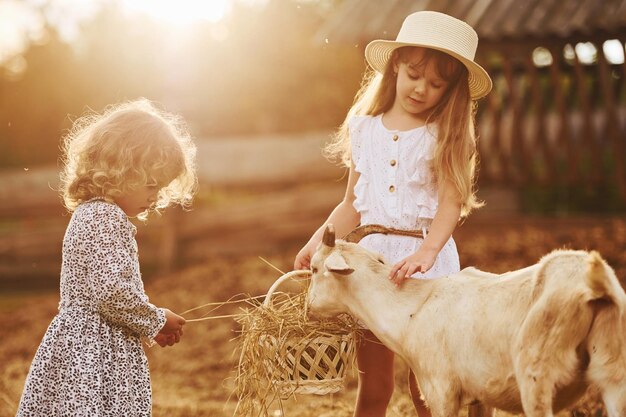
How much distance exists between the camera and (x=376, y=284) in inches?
145

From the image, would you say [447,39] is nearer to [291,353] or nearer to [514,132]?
[291,353]

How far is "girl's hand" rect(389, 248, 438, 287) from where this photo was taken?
365 cm

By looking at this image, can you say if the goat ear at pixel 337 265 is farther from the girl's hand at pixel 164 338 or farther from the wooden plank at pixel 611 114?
the wooden plank at pixel 611 114

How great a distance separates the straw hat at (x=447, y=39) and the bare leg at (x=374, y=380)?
54.5 inches

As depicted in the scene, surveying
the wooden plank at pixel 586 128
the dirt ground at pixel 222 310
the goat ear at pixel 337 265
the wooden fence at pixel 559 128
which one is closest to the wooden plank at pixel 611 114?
the wooden fence at pixel 559 128

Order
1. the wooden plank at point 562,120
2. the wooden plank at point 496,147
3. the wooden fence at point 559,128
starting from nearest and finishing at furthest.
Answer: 1. the wooden fence at point 559,128
2. the wooden plank at point 562,120
3. the wooden plank at point 496,147

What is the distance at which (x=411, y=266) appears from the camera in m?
3.68

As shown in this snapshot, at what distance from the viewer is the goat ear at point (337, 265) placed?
3553 millimetres

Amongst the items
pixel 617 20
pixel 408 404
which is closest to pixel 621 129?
pixel 617 20

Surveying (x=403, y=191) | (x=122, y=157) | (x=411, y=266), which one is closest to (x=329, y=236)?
(x=411, y=266)

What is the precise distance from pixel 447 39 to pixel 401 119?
0.49m

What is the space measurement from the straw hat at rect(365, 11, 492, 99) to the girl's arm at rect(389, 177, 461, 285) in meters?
0.54

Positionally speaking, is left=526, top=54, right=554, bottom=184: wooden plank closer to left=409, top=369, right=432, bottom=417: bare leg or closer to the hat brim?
the hat brim

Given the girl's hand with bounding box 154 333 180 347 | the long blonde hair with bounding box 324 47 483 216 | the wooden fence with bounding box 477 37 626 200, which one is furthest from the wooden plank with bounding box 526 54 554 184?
the girl's hand with bounding box 154 333 180 347
